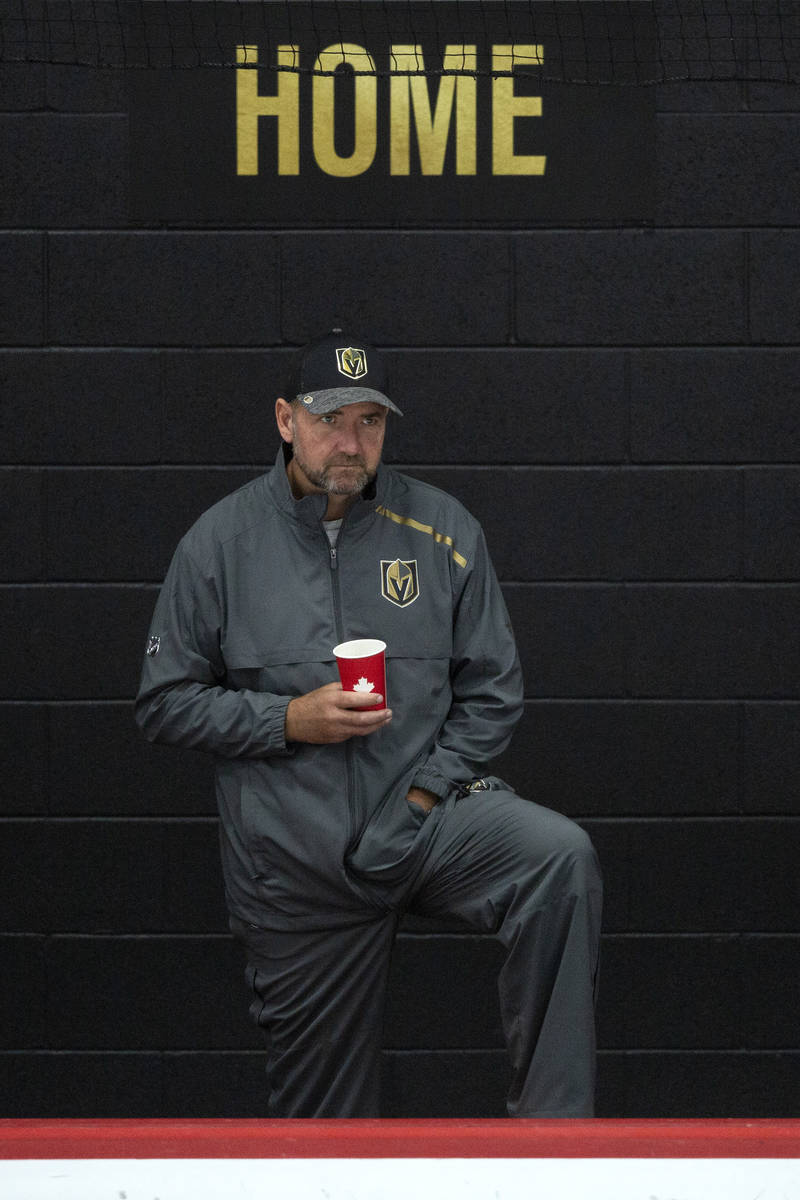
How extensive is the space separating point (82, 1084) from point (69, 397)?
178 cm

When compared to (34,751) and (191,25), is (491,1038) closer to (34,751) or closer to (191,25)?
(34,751)

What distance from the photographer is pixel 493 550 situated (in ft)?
11.8

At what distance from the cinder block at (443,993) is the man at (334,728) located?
877 millimetres

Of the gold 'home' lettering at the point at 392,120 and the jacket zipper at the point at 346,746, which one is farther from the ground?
the gold 'home' lettering at the point at 392,120

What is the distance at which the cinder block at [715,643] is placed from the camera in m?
3.62

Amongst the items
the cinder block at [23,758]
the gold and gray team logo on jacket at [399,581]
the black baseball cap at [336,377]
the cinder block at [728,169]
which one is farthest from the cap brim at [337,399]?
the cinder block at [23,758]

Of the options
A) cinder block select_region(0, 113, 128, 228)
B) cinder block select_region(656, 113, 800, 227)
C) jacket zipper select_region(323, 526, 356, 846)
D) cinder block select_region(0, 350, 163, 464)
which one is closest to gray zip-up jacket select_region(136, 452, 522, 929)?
jacket zipper select_region(323, 526, 356, 846)

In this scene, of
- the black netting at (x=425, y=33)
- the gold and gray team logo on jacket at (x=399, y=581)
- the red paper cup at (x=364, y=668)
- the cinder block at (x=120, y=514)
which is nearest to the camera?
the red paper cup at (x=364, y=668)

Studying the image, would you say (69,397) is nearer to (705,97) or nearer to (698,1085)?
(705,97)

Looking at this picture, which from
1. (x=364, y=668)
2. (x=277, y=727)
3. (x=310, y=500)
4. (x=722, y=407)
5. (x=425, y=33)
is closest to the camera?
(x=364, y=668)

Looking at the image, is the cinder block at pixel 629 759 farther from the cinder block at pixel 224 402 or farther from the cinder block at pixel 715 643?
the cinder block at pixel 224 402

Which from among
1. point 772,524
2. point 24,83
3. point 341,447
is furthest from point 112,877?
point 24,83

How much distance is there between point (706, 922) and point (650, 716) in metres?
0.56

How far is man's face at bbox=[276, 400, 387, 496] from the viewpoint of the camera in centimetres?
262
